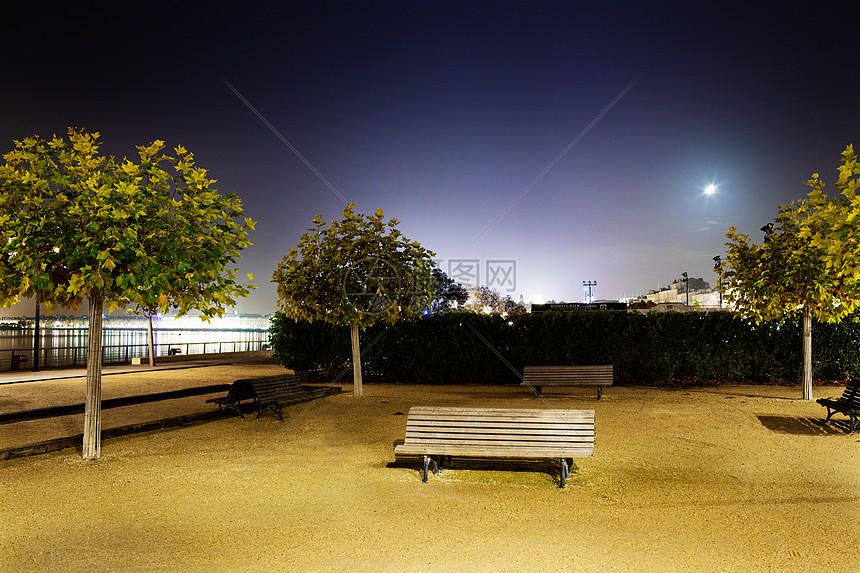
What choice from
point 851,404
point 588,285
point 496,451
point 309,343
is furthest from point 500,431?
point 588,285

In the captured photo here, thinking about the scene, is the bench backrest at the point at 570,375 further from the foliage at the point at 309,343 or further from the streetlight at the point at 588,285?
the streetlight at the point at 588,285

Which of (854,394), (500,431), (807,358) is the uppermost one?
(807,358)

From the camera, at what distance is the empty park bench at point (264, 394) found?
36.2 ft

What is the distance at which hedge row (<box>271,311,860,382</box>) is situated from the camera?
1655 cm

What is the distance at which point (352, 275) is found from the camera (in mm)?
13625

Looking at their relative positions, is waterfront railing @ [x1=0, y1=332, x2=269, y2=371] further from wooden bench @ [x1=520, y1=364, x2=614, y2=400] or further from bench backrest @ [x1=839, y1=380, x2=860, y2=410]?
bench backrest @ [x1=839, y1=380, x2=860, y2=410]

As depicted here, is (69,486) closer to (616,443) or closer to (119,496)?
(119,496)

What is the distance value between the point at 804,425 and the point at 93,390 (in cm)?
1204

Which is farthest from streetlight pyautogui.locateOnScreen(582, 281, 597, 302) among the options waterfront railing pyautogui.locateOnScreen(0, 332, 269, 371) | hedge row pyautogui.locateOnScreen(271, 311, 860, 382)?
hedge row pyautogui.locateOnScreen(271, 311, 860, 382)

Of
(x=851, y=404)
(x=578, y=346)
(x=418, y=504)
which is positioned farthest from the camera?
(x=578, y=346)

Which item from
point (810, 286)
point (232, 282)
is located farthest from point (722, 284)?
point (232, 282)

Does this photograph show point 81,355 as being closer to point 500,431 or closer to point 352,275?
point 352,275

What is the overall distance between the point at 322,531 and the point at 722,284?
12.7m

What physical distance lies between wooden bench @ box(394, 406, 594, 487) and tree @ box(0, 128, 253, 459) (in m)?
3.35
